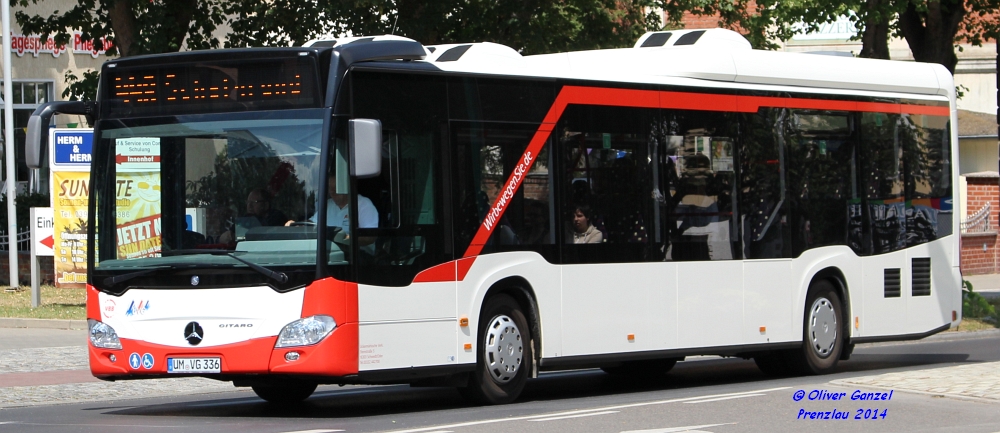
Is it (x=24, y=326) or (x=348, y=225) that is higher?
(x=348, y=225)

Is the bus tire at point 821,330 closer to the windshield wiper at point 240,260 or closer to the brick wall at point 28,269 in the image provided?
the windshield wiper at point 240,260

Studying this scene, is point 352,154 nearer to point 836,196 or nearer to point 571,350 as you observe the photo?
point 571,350

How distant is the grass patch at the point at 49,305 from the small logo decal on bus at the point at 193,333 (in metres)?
11.2

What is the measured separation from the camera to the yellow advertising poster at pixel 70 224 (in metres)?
24.0

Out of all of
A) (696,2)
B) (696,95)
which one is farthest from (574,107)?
(696,2)

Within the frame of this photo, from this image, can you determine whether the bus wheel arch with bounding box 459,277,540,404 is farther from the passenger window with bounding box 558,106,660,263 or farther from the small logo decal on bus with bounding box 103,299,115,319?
the small logo decal on bus with bounding box 103,299,115,319

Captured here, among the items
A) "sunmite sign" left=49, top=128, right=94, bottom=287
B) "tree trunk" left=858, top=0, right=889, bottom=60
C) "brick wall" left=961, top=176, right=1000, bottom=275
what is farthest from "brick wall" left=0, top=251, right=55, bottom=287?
"brick wall" left=961, top=176, right=1000, bottom=275

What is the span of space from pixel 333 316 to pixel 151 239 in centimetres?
163

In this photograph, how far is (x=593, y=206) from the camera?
41.5ft

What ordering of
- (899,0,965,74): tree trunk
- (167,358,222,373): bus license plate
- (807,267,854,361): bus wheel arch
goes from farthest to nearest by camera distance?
(899,0,965,74): tree trunk, (807,267,854,361): bus wheel arch, (167,358,222,373): bus license plate

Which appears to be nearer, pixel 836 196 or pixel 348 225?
pixel 348 225

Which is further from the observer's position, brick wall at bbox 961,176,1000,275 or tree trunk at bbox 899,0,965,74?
brick wall at bbox 961,176,1000,275

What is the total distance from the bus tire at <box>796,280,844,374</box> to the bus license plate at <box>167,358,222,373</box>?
6600 mm

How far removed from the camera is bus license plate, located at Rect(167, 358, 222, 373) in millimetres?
10664
